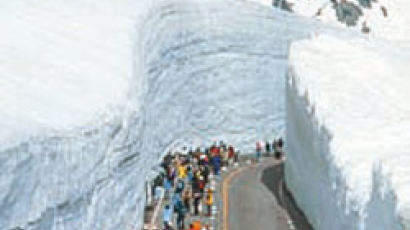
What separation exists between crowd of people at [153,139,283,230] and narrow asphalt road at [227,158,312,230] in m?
0.76

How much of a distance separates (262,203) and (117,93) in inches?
351

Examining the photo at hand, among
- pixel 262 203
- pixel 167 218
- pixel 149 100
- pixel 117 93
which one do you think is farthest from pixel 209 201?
pixel 117 93

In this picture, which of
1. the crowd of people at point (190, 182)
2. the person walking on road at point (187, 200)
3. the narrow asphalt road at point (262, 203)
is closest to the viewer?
the crowd of people at point (190, 182)

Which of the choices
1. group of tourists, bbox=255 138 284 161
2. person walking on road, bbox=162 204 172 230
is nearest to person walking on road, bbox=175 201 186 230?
person walking on road, bbox=162 204 172 230

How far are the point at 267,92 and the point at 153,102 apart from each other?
9.90 m

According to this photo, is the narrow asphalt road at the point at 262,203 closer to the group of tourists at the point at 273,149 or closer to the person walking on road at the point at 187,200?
the person walking on road at the point at 187,200

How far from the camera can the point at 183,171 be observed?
104 ft

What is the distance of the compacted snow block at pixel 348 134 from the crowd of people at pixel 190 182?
269cm

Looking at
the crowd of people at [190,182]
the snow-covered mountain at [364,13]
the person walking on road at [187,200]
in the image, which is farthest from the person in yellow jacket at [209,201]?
the snow-covered mountain at [364,13]

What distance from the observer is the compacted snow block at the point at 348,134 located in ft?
59.4

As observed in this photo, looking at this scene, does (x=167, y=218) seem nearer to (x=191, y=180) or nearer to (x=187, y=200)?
(x=187, y=200)

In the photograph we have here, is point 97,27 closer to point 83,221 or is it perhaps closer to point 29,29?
point 29,29

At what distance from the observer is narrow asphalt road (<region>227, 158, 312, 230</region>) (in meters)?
28.4

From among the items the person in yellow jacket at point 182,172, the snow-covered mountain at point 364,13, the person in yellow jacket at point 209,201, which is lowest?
the person in yellow jacket at point 209,201
